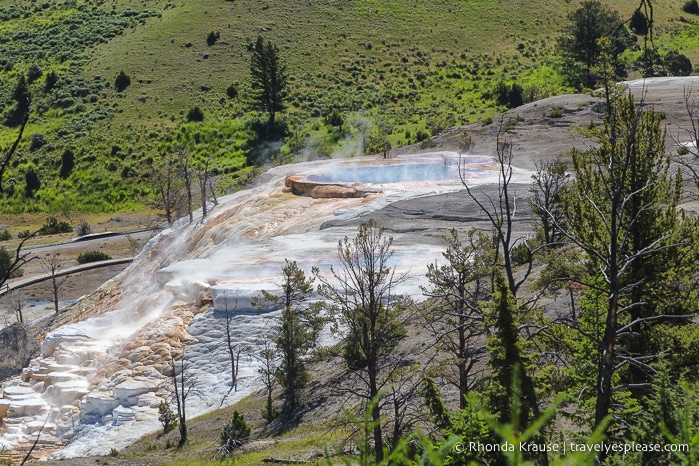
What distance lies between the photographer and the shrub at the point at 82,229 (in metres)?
65.3

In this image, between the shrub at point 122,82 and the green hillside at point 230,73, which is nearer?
the green hillside at point 230,73

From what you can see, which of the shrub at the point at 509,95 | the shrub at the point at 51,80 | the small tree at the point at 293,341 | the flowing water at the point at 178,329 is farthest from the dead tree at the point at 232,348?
the shrub at the point at 51,80

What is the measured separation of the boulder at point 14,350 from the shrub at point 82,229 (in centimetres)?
3239

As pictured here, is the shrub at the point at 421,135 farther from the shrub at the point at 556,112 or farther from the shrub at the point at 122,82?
the shrub at the point at 122,82

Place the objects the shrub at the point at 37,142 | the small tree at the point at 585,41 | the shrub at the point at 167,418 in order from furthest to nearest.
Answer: the shrub at the point at 37,142, the small tree at the point at 585,41, the shrub at the point at 167,418

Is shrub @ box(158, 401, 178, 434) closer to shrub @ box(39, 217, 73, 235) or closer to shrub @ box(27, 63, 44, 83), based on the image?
shrub @ box(39, 217, 73, 235)

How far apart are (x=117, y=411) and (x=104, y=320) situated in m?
7.47

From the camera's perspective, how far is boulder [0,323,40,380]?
109 ft

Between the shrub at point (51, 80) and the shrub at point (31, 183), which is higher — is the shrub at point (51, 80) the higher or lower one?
the higher one

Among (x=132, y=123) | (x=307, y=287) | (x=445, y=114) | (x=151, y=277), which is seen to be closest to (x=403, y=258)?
(x=307, y=287)

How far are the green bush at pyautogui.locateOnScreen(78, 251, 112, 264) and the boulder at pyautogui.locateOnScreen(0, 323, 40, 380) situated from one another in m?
24.6

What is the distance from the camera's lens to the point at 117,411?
27.0 meters

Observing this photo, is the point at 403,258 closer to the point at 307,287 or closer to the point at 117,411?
the point at 307,287

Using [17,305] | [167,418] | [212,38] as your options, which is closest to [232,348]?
[167,418]
